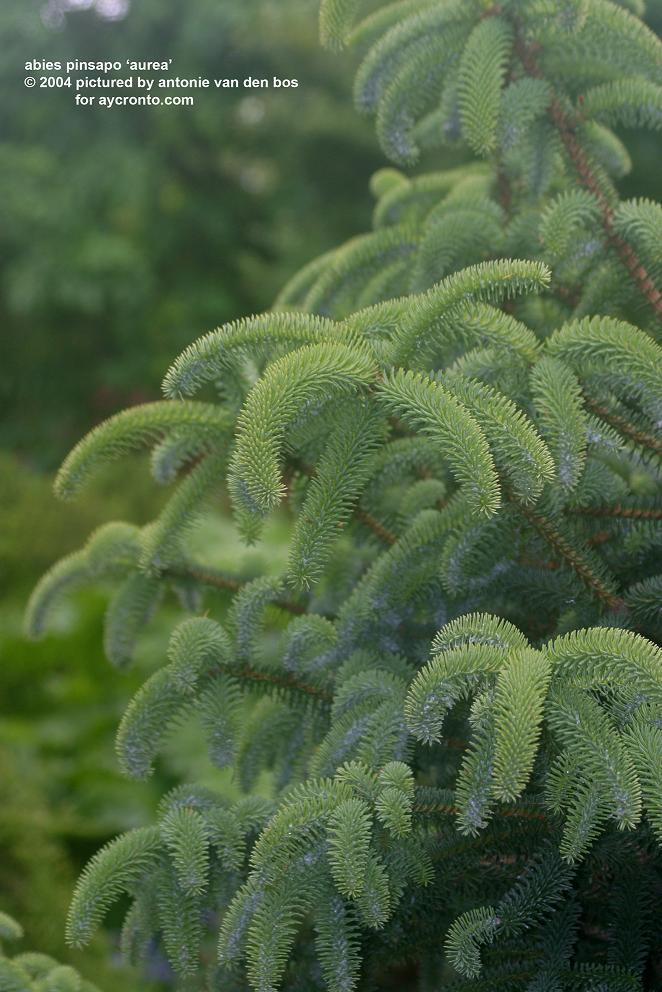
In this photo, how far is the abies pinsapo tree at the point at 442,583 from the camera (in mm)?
1095

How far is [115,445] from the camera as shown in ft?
4.84

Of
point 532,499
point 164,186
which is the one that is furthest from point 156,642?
point 164,186

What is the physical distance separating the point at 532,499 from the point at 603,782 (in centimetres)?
33

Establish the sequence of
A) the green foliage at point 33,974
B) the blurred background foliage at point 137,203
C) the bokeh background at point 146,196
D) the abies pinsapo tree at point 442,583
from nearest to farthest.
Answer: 1. the abies pinsapo tree at point 442,583
2. the green foliage at point 33,974
3. the bokeh background at point 146,196
4. the blurred background foliage at point 137,203

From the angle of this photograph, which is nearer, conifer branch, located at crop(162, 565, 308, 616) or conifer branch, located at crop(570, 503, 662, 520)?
conifer branch, located at crop(570, 503, 662, 520)

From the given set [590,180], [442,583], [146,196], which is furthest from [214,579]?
[146,196]

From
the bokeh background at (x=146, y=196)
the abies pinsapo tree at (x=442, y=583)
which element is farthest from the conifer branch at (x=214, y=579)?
the bokeh background at (x=146, y=196)

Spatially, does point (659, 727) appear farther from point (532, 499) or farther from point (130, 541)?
point (130, 541)

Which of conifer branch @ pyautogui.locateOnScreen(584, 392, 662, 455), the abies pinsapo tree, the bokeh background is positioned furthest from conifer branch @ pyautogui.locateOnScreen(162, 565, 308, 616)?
the bokeh background

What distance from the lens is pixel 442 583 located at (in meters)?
1.42

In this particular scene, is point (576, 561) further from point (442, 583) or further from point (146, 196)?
point (146, 196)

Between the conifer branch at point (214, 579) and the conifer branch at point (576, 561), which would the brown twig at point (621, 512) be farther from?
the conifer branch at point (214, 579)

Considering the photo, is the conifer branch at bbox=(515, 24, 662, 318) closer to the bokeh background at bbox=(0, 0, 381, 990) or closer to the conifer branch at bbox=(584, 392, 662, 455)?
the conifer branch at bbox=(584, 392, 662, 455)

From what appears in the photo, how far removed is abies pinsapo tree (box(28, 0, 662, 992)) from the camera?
109 cm
